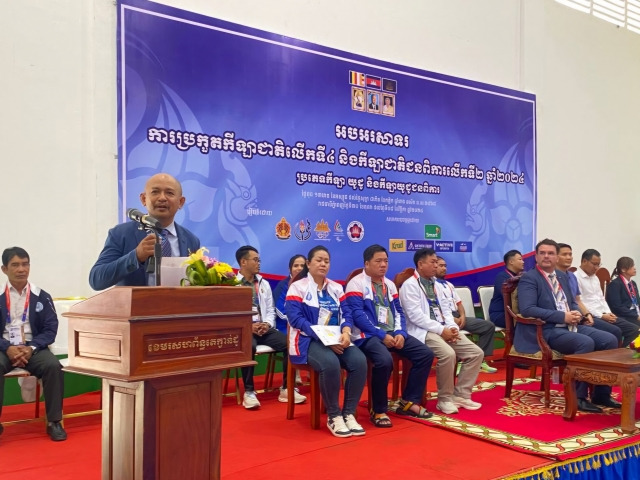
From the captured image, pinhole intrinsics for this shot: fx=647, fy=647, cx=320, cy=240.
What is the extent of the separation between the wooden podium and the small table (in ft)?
8.87

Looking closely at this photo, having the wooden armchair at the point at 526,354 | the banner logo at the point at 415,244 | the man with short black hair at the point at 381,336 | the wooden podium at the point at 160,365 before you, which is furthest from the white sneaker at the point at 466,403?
the wooden podium at the point at 160,365

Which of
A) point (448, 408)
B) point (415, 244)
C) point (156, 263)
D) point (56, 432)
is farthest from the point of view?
point (415, 244)

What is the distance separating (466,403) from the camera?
4.61 meters

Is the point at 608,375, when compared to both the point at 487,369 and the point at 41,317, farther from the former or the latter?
the point at 41,317

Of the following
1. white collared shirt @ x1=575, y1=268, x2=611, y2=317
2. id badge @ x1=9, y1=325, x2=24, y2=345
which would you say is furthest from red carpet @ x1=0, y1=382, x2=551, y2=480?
white collared shirt @ x1=575, y1=268, x2=611, y2=317

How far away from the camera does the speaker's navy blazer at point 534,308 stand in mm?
4688

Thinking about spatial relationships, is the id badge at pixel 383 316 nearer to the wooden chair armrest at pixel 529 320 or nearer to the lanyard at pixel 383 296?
the lanyard at pixel 383 296

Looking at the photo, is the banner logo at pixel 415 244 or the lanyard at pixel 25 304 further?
the banner logo at pixel 415 244

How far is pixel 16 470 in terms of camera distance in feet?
10.5

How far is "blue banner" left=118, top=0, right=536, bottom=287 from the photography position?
5.05 metres

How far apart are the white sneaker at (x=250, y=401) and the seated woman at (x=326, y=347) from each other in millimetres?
586

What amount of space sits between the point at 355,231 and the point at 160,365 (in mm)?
4293

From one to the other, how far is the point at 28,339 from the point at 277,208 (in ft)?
7.66

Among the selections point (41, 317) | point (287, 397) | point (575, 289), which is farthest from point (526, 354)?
point (41, 317)
